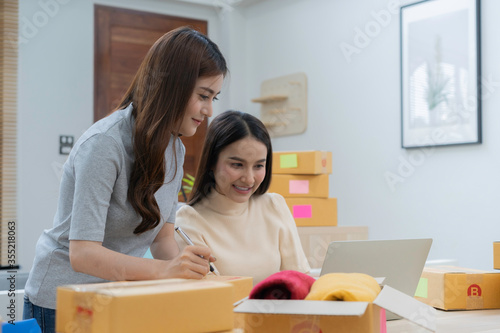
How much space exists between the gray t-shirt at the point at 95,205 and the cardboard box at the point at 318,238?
54.1 inches

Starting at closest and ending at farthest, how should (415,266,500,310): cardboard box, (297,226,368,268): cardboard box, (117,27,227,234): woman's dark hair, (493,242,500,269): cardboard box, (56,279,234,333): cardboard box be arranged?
(56,279,234,333): cardboard box → (117,27,227,234): woman's dark hair → (415,266,500,310): cardboard box → (493,242,500,269): cardboard box → (297,226,368,268): cardboard box

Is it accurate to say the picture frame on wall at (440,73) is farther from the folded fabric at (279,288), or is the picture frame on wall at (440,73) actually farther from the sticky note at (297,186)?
the folded fabric at (279,288)

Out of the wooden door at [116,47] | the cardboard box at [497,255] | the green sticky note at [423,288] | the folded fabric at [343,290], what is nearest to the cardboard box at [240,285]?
the folded fabric at [343,290]

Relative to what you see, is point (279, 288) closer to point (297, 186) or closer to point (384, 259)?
point (384, 259)

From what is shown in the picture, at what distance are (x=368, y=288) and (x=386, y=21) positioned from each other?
3.13m

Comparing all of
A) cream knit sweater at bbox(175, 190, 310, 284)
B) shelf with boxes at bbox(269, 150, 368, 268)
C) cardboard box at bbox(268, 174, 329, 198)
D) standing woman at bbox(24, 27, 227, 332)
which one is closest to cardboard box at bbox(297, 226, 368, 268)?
shelf with boxes at bbox(269, 150, 368, 268)

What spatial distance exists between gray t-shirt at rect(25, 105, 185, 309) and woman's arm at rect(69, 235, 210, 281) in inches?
0.9

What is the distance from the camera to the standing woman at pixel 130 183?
3.45 ft

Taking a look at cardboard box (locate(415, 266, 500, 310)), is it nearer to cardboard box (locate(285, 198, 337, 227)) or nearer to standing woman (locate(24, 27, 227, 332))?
standing woman (locate(24, 27, 227, 332))

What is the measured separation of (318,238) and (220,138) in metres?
1.07

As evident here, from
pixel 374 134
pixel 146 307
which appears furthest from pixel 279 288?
pixel 374 134

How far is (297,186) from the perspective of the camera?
2.61 metres

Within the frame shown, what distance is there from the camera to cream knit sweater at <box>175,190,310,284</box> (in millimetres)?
1679

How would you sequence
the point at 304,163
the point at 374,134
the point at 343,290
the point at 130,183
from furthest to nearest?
the point at 374,134
the point at 304,163
the point at 130,183
the point at 343,290
